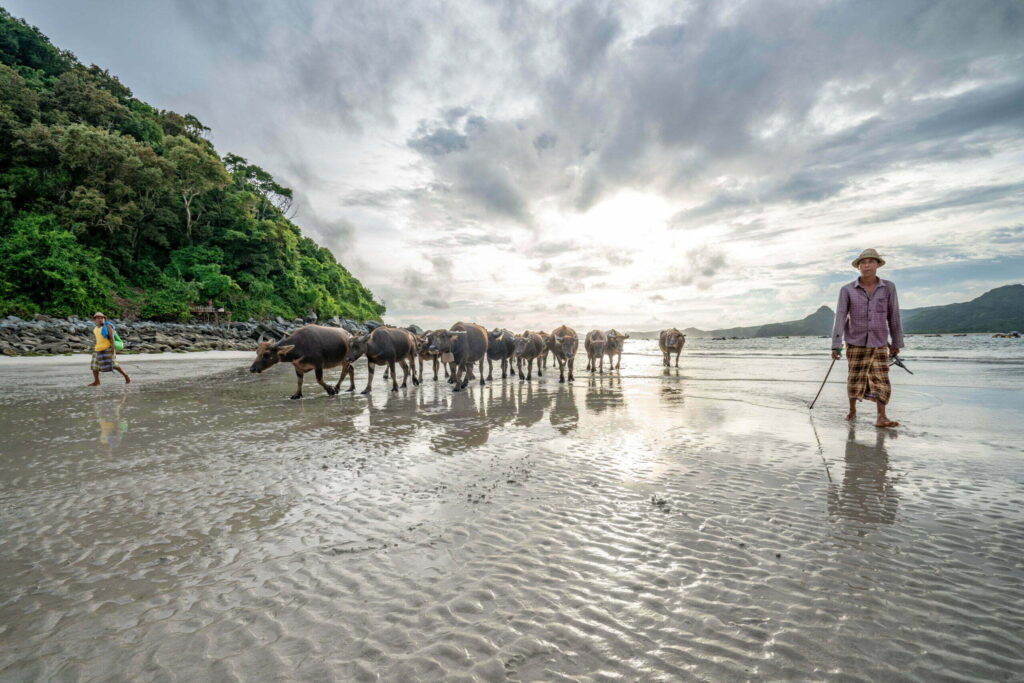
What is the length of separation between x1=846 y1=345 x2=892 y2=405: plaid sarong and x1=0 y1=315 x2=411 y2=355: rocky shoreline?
1946 cm

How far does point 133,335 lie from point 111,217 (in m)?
15.0

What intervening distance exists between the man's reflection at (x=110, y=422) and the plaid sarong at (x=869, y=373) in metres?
11.7

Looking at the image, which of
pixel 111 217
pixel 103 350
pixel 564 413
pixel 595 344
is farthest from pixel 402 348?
pixel 111 217

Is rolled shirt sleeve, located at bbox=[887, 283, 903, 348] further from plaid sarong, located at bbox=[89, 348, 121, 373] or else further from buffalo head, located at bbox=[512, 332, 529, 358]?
plaid sarong, located at bbox=[89, 348, 121, 373]

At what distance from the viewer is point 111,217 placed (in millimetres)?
35656

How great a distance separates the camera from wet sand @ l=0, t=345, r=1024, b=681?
6.43ft

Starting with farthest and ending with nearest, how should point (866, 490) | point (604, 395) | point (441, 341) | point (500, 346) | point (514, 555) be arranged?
point (500, 346), point (441, 341), point (604, 395), point (866, 490), point (514, 555)

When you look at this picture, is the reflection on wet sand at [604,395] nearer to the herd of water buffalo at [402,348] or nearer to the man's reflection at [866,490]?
the herd of water buffalo at [402,348]

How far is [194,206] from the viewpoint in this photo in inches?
1812

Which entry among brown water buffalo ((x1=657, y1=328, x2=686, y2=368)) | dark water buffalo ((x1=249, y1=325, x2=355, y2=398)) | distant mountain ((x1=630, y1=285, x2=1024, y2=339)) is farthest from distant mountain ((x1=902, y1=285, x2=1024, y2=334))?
dark water buffalo ((x1=249, y1=325, x2=355, y2=398))

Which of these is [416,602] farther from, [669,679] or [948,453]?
[948,453]

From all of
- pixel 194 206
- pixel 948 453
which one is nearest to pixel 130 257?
pixel 194 206

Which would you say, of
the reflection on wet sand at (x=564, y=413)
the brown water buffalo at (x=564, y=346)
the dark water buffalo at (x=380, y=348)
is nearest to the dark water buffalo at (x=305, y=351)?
the dark water buffalo at (x=380, y=348)

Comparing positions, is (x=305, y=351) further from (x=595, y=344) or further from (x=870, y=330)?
(x=870, y=330)
